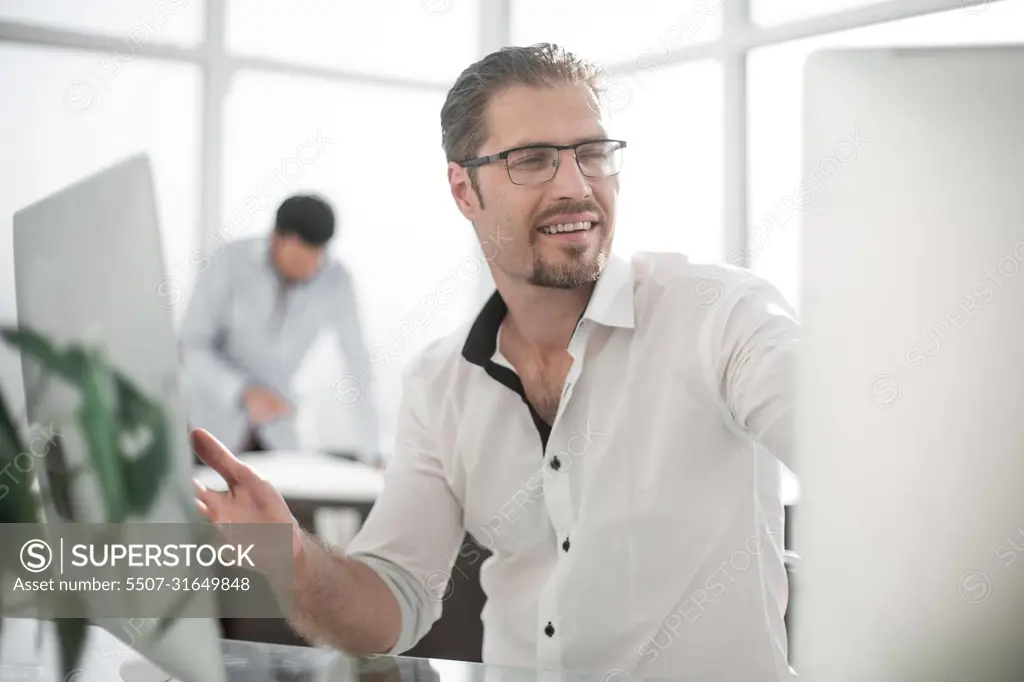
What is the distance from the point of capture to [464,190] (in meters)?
1.42

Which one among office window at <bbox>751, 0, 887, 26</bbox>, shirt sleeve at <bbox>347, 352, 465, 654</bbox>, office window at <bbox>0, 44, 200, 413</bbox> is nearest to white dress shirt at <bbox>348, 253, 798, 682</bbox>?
shirt sleeve at <bbox>347, 352, 465, 654</bbox>

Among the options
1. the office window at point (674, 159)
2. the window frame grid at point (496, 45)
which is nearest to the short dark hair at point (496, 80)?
the window frame grid at point (496, 45)

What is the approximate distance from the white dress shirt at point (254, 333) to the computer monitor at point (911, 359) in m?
2.40

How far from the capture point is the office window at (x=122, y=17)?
10.6 feet

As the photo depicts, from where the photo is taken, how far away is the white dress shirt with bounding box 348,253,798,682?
1.04 metres

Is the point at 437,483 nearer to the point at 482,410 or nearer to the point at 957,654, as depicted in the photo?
the point at 482,410

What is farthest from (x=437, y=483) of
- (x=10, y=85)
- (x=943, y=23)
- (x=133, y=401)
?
(x=10, y=85)

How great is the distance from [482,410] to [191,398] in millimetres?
1951

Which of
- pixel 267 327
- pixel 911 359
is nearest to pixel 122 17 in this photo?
pixel 267 327

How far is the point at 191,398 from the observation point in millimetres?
2859

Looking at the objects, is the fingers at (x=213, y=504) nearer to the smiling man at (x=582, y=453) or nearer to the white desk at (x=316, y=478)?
the smiling man at (x=582, y=453)

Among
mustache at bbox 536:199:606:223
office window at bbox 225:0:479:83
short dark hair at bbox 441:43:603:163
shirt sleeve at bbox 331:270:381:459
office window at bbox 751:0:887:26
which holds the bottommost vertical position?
shirt sleeve at bbox 331:270:381:459

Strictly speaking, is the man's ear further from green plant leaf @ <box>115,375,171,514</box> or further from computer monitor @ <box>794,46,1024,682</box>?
computer monitor @ <box>794,46,1024,682</box>

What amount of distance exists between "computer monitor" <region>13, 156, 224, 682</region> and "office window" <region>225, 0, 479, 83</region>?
3419mm
